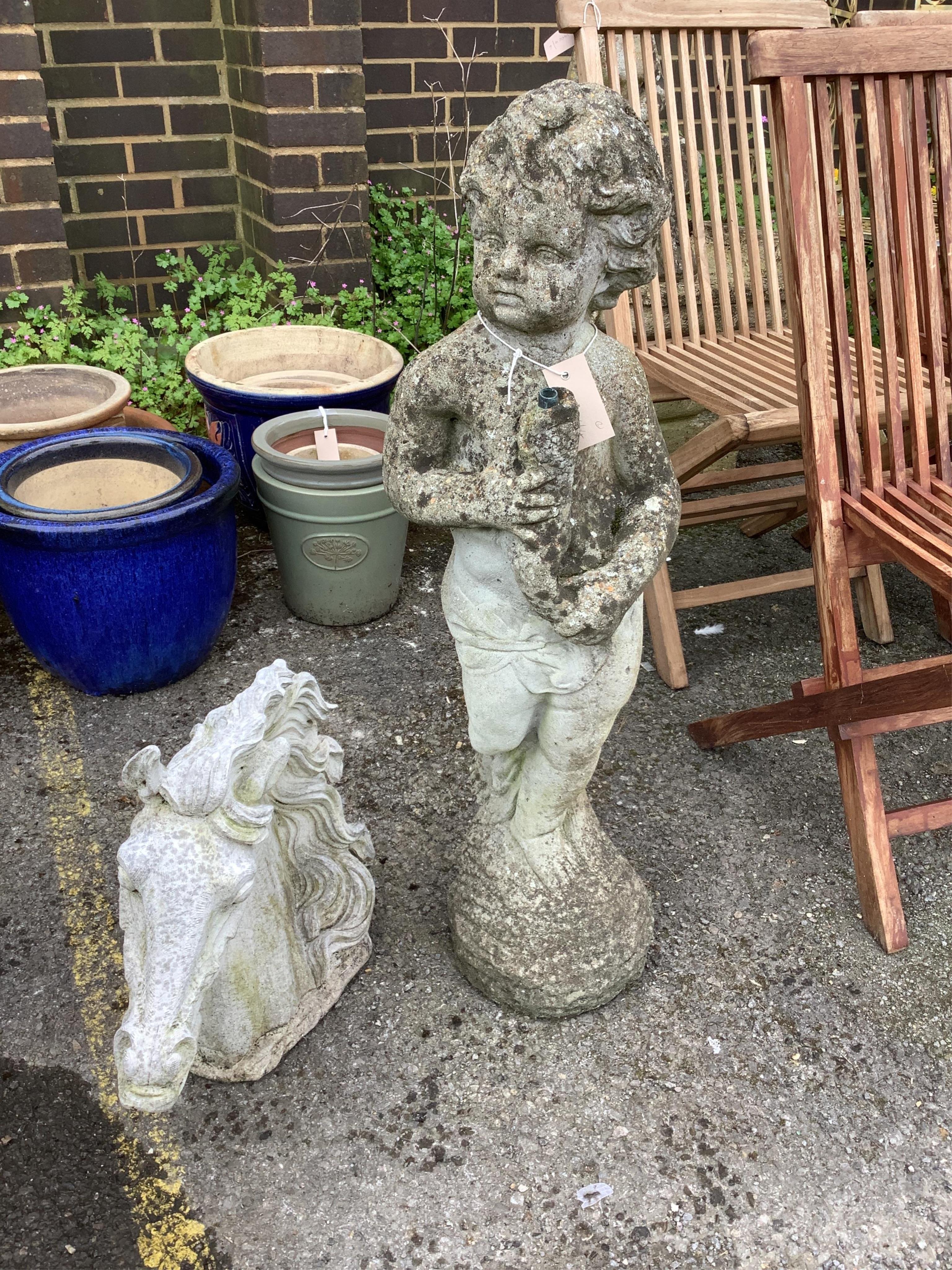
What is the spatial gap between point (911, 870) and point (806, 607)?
4.40 feet

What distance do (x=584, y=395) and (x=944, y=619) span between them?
242 centimetres

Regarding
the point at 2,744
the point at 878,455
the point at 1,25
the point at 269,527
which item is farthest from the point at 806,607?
the point at 1,25

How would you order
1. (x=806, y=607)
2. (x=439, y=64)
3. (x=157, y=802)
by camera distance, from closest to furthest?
(x=157, y=802)
(x=806, y=607)
(x=439, y=64)

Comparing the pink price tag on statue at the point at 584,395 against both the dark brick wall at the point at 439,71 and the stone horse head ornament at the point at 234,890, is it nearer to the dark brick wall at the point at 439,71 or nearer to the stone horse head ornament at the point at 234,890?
the stone horse head ornament at the point at 234,890

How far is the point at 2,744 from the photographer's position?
3.00 metres

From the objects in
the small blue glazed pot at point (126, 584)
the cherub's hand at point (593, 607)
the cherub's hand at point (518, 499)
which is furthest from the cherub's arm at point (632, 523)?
the small blue glazed pot at point (126, 584)

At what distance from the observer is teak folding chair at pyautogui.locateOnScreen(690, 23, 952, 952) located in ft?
7.81

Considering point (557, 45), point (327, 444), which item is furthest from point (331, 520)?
point (557, 45)

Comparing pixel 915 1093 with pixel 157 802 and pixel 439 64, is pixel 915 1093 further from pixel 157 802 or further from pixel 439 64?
pixel 439 64

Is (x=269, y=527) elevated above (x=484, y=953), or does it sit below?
above

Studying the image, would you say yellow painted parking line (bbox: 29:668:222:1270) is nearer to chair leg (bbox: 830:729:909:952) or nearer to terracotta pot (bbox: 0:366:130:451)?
terracotta pot (bbox: 0:366:130:451)

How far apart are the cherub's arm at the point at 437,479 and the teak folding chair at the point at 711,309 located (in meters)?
1.22

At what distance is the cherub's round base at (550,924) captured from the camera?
2104 millimetres

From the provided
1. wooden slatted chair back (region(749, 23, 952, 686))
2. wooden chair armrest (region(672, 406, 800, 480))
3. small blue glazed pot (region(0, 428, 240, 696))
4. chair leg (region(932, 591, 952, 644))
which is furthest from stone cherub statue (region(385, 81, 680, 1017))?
chair leg (region(932, 591, 952, 644))
